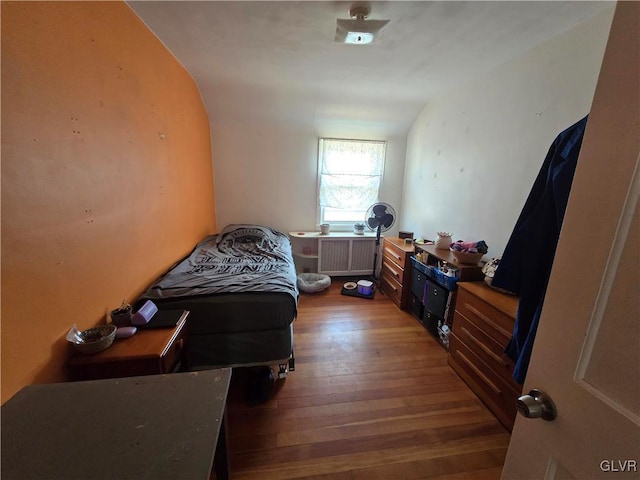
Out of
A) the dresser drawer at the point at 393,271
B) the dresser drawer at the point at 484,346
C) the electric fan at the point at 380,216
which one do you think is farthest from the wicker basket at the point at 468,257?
the electric fan at the point at 380,216

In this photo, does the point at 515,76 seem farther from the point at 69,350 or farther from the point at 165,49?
the point at 69,350

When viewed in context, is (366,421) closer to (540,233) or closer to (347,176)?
(540,233)

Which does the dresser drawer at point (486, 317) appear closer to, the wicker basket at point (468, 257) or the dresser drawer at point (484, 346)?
the dresser drawer at point (484, 346)

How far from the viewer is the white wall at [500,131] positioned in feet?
5.19

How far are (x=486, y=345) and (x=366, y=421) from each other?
0.91m

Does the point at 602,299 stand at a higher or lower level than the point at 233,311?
higher

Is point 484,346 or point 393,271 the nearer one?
point 484,346

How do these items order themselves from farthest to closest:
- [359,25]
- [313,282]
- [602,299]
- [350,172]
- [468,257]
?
[350,172]
[313,282]
[468,257]
[359,25]
[602,299]

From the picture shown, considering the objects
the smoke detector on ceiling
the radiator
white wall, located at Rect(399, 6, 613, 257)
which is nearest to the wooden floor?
white wall, located at Rect(399, 6, 613, 257)

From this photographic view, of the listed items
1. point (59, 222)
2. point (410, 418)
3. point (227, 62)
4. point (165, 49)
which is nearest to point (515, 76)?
point (227, 62)

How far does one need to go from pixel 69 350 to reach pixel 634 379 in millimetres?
1803

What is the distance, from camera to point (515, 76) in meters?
1.98

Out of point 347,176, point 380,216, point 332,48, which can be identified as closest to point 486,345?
point 380,216

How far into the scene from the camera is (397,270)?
300 cm
